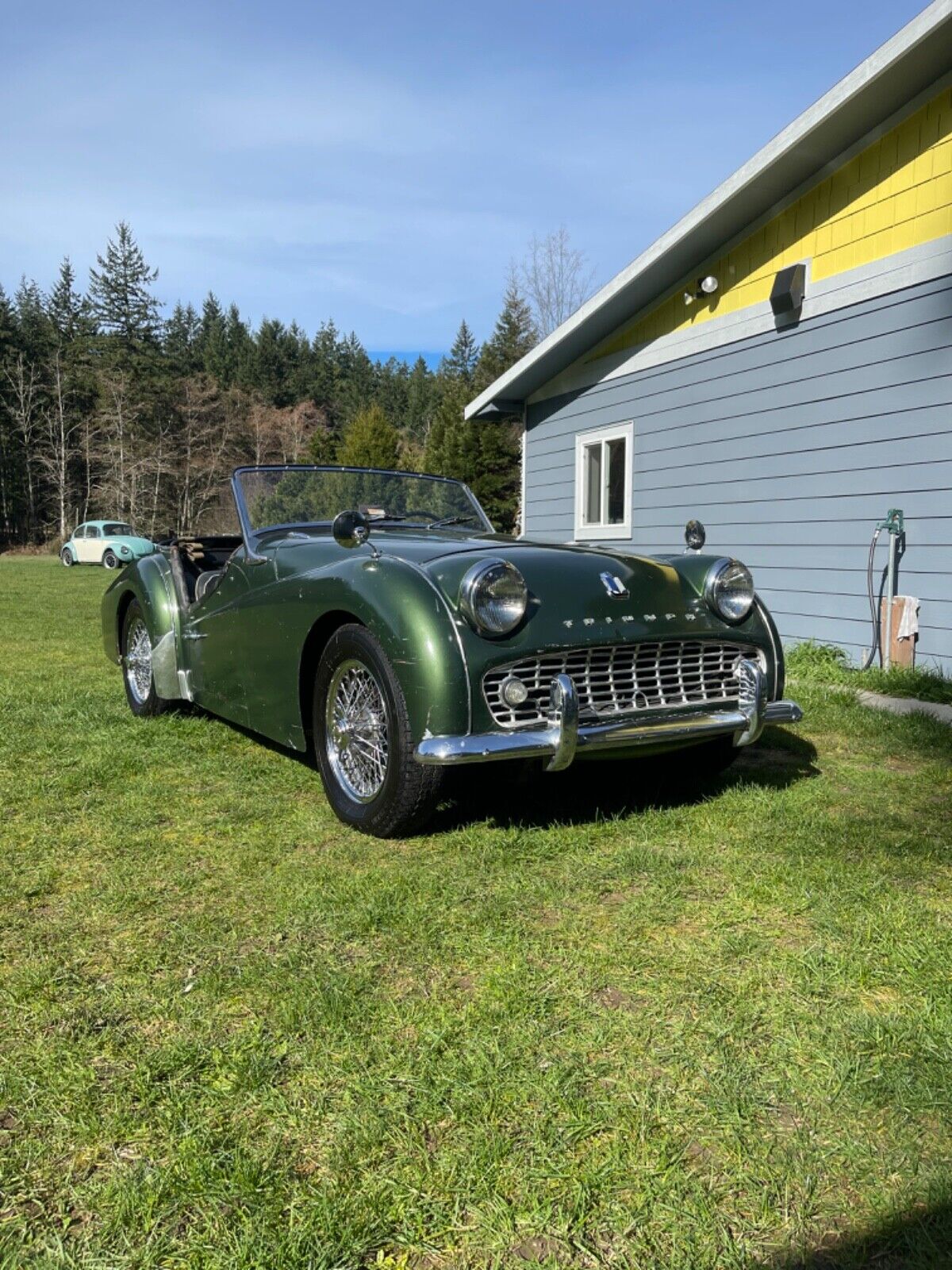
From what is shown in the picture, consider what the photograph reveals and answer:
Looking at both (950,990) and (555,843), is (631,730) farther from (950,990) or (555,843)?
(950,990)

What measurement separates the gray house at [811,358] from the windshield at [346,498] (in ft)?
10.8

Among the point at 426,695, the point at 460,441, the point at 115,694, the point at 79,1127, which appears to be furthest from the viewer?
the point at 460,441

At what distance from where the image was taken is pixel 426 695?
290 cm

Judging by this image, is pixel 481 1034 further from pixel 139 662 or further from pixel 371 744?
pixel 139 662

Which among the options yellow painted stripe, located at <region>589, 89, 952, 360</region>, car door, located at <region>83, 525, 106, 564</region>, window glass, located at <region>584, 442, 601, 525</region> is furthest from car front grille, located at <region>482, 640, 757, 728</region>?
car door, located at <region>83, 525, 106, 564</region>

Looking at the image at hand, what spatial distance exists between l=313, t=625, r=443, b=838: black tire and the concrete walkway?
324 centimetres

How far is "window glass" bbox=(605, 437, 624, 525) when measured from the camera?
984 centimetres

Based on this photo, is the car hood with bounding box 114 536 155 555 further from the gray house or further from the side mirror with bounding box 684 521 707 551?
the side mirror with bounding box 684 521 707 551

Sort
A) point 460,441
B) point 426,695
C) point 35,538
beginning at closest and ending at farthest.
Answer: point 426,695 < point 460,441 < point 35,538

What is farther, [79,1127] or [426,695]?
[426,695]

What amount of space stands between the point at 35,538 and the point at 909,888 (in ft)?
171

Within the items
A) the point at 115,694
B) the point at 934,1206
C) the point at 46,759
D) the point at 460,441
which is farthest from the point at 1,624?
the point at 460,441

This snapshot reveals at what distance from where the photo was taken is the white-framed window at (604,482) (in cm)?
950

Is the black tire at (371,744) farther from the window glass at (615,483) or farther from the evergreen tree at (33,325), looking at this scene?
the evergreen tree at (33,325)
